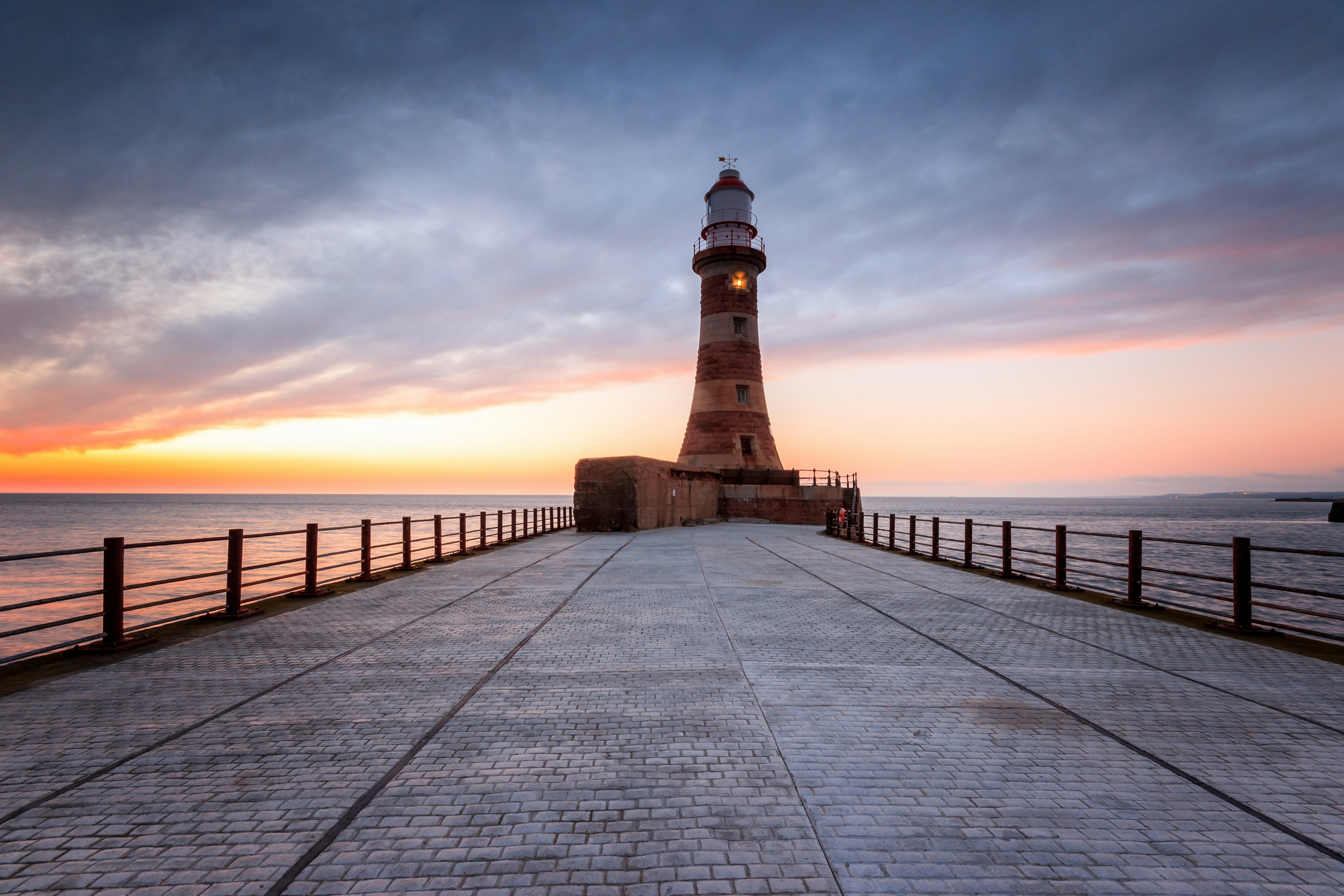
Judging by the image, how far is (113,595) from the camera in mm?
6129

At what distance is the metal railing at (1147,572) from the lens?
6.89 metres

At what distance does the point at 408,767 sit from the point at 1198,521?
381 feet

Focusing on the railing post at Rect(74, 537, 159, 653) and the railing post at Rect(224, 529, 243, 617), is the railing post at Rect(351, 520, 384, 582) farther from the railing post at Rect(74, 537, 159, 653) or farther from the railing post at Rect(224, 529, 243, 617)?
the railing post at Rect(74, 537, 159, 653)

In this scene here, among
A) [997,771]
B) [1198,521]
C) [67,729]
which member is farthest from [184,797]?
[1198,521]

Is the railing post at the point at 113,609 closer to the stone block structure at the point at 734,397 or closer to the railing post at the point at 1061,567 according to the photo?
the railing post at the point at 1061,567

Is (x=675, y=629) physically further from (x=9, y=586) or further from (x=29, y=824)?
(x=9, y=586)

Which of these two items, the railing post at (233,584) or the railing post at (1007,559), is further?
the railing post at (1007,559)

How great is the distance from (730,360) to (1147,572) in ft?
71.5

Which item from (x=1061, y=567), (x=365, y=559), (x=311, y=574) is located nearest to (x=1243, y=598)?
(x=1061, y=567)

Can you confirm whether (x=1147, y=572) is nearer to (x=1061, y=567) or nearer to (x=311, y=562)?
(x=1061, y=567)

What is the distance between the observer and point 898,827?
292 cm

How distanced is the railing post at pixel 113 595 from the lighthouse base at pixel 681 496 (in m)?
15.7

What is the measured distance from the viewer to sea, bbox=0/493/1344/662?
675 inches

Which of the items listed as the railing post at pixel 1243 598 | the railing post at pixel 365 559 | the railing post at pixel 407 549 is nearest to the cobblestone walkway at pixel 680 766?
the railing post at pixel 1243 598
